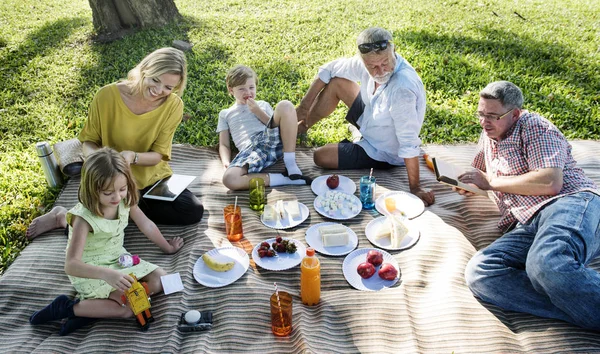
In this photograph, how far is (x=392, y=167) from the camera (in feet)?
15.9

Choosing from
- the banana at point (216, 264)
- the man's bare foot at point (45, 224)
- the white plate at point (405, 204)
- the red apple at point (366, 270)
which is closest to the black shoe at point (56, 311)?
the banana at point (216, 264)

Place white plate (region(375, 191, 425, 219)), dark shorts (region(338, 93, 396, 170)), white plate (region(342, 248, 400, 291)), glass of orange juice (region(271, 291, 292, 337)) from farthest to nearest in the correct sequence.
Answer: dark shorts (region(338, 93, 396, 170))
white plate (region(375, 191, 425, 219))
white plate (region(342, 248, 400, 291))
glass of orange juice (region(271, 291, 292, 337))

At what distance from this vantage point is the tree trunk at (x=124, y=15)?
8070 millimetres

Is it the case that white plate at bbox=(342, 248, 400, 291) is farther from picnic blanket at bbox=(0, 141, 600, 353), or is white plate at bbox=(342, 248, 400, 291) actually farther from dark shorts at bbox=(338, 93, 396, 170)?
dark shorts at bbox=(338, 93, 396, 170)

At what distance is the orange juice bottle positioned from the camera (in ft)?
9.82

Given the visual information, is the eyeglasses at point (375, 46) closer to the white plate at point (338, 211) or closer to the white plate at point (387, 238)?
the white plate at point (338, 211)

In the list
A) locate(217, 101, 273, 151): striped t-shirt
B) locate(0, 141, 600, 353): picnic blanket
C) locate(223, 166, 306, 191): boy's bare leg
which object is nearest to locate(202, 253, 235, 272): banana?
locate(0, 141, 600, 353): picnic blanket

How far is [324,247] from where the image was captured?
3.70 m

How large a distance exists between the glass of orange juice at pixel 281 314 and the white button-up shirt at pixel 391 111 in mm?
2017

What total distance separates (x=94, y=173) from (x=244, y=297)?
54.4 inches

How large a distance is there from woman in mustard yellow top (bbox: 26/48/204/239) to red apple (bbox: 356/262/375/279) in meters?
1.63

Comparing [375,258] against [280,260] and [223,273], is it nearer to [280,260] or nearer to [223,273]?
[280,260]

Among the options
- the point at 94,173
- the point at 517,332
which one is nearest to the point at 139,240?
the point at 94,173

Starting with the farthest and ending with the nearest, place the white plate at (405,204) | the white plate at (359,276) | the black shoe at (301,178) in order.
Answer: the black shoe at (301,178), the white plate at (405,204), the white plate at (359,276)
